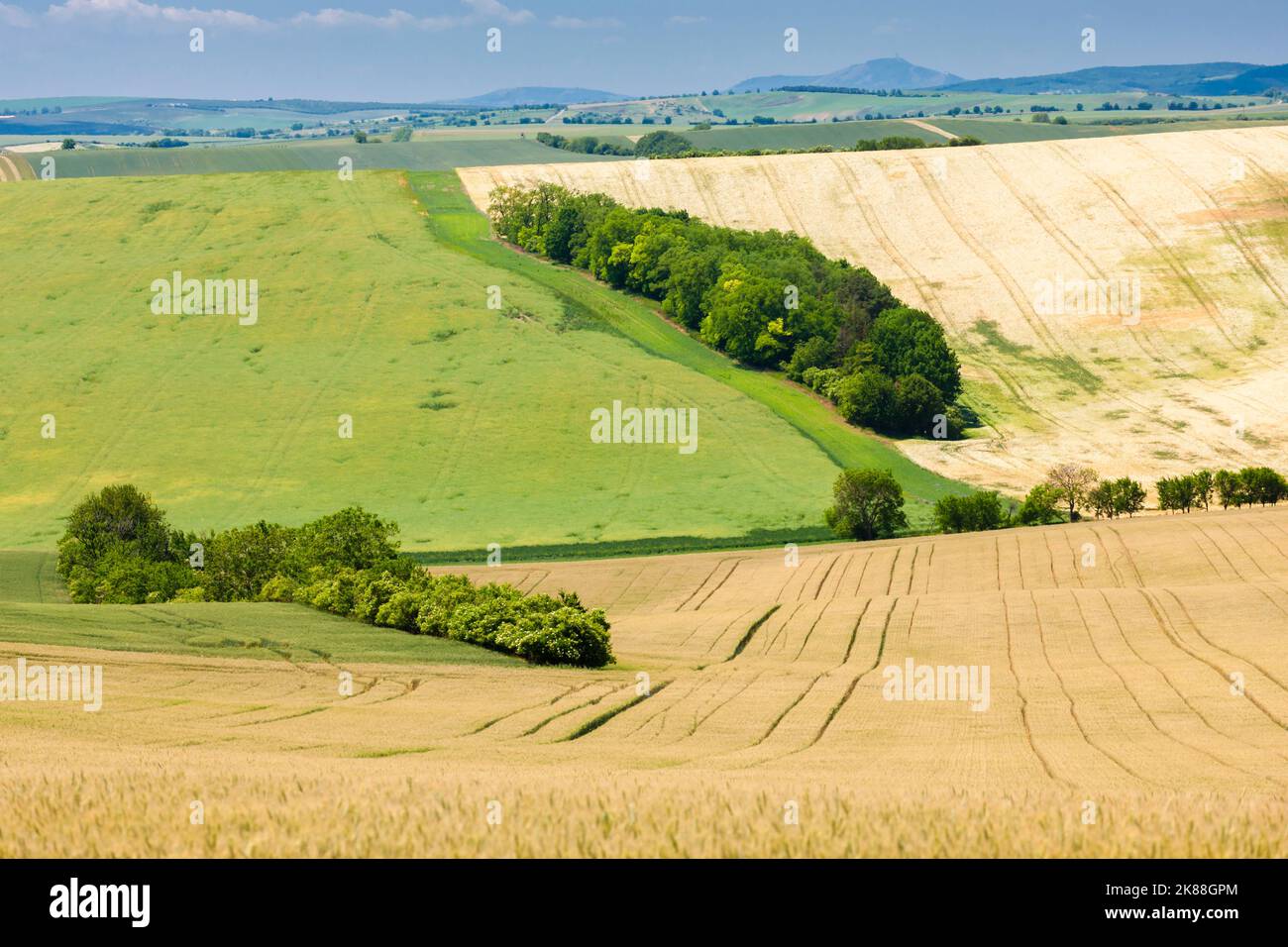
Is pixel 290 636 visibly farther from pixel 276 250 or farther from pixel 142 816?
pixel 276 250

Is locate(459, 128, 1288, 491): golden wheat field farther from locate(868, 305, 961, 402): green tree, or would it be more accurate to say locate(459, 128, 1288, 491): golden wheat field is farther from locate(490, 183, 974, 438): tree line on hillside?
locate(490, 183, 974, 438): tree line on hillside

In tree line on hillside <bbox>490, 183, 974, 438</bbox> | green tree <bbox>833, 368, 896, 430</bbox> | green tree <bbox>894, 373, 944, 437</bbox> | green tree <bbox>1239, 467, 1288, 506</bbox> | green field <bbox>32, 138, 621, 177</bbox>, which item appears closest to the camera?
green tree <bbox>1239, 467, 1288, 506</bbox>

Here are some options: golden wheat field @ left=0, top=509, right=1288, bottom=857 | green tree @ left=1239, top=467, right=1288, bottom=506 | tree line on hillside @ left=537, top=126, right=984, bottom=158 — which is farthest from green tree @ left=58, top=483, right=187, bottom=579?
tree line on hillside @ left=537, top=126, right=984, bottom=158

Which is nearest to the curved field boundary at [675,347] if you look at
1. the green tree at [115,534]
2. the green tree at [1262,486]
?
the green tree at [1262,486]

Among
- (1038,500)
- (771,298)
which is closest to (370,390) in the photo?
(771,298)

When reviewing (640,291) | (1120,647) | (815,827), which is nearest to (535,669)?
(1120,647)
